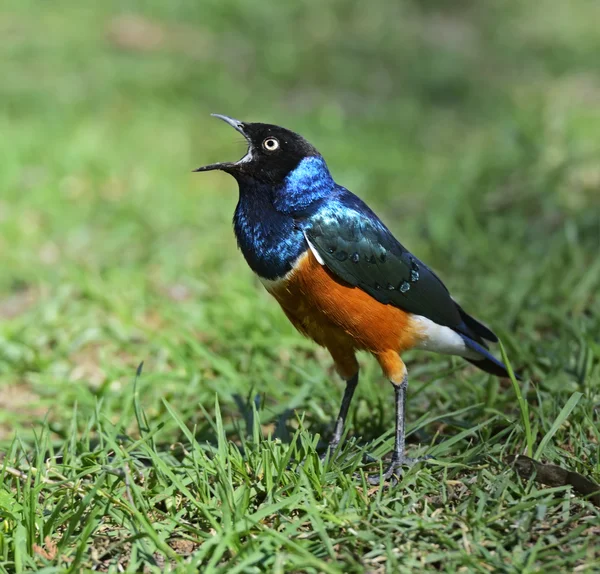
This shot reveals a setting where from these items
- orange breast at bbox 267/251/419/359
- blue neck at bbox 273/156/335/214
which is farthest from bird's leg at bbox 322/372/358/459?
blue neck at bbox 273/156/335/214

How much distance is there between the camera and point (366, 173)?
→ 21.6 feet

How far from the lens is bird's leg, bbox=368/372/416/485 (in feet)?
8.83

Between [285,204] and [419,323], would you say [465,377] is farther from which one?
[285,204]

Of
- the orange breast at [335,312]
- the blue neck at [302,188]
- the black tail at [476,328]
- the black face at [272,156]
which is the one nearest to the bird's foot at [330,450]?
the orange breast at [335,312]

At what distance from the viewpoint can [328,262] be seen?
9.00 feet

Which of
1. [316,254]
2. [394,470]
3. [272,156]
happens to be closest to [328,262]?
[316,254]

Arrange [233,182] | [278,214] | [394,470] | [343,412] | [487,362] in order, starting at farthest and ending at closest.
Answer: [233,182], [487,362], [343,412], [278,214], [394,470]

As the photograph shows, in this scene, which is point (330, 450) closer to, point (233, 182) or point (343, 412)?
point (343, 412)

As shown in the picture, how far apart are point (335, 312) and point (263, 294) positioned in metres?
1.84

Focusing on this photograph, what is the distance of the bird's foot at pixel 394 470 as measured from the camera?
104 inches

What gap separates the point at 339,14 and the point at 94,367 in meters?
8.22

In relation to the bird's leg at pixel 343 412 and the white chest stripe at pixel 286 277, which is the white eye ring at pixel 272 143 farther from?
the bird's leg at pixel 343 412

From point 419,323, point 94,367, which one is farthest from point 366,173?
point 419,323

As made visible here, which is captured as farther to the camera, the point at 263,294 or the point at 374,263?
the point at 263,294
